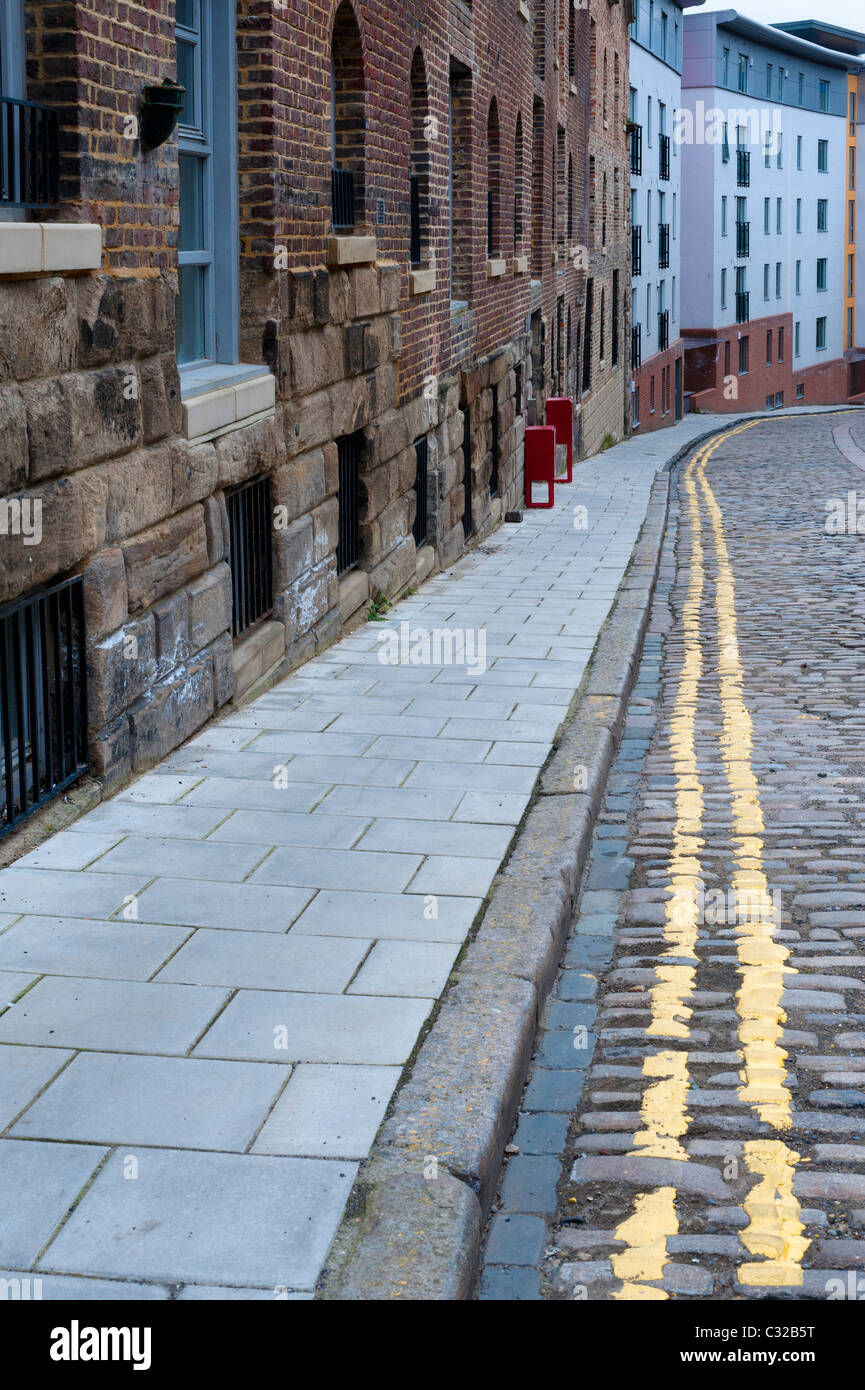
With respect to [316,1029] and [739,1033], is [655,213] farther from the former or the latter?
[316,1029]

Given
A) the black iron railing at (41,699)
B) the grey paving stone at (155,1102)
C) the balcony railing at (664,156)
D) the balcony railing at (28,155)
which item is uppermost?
the balcony railing at (664,156)

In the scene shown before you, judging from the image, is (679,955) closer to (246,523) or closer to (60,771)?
(60,771)

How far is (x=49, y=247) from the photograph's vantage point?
573 centimetres

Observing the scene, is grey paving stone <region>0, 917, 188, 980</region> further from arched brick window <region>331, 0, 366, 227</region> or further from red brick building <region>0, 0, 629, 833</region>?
arched brick window <region>331, 0, 366, 227</region>

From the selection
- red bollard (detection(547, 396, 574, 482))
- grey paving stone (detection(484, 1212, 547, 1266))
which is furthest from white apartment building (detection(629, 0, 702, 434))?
grey paving stone (detection(484, 1212, 547, 1266))

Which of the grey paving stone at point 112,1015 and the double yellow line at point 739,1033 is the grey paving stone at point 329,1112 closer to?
the grey paving stone at point 112,1015

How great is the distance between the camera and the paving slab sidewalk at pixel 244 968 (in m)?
3.50

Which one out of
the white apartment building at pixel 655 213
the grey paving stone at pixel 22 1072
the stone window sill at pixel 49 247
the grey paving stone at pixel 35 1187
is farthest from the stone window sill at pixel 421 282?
the white apartment building at pixel 655 213

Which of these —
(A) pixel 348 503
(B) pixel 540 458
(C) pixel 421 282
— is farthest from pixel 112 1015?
(B) pixel 540 458

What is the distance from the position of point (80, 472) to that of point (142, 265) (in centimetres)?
117

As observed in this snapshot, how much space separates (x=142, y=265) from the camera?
6785 mm

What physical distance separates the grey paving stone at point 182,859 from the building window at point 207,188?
10.5ft

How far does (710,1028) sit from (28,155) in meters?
4.01
